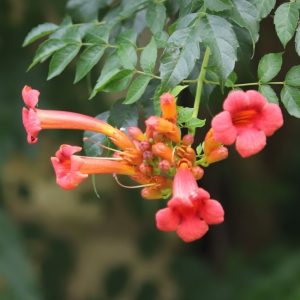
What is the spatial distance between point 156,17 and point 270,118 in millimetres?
728

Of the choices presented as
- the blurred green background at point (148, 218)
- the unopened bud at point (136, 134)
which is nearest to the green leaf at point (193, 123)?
the unopened bud at point (136, 134)

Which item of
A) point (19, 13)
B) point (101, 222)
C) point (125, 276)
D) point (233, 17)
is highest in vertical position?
point (233, 17)

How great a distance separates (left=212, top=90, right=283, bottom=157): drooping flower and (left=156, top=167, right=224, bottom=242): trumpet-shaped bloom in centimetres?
13

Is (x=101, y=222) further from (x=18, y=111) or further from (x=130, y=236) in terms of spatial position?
(x=18, y=111)

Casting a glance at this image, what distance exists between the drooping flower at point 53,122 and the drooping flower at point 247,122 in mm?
340

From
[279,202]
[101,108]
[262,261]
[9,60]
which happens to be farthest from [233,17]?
[279,202]

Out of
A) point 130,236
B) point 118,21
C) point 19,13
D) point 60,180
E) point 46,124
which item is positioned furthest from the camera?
point 130,236

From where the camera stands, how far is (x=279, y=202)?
22.3 feet

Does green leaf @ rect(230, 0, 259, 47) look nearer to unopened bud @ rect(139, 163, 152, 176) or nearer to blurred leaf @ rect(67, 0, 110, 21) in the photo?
unopened bud @ rect(139, 163, 152, 176)

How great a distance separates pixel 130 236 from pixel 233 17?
6405mm

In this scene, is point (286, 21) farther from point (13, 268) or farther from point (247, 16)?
point (13, 268)

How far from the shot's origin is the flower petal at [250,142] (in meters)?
1.73

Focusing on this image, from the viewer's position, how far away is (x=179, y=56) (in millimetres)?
1995

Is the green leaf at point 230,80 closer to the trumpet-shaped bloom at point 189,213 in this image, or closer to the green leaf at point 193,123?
the green leaf at point 193,123
